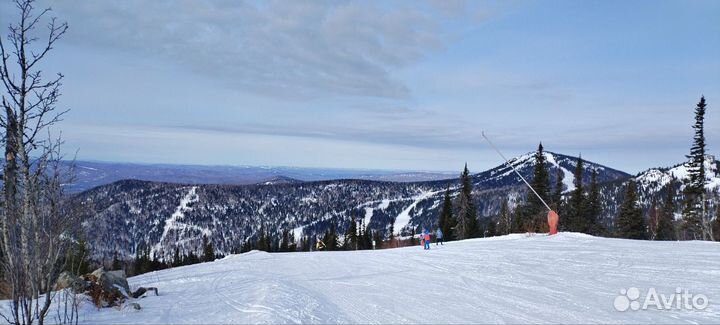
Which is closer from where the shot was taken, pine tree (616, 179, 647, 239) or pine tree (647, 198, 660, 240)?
pine tree (616, 179, 647, 239)

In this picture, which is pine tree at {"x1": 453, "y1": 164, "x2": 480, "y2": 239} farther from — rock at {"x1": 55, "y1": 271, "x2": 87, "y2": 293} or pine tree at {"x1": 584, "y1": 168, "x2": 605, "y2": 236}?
rock at {"x1": 55, "y1": 271, "x2": 87, "y2": 293}

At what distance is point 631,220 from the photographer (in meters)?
47.6

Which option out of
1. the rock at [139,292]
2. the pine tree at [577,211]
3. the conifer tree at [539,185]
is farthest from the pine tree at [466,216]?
the rock at [139,292]

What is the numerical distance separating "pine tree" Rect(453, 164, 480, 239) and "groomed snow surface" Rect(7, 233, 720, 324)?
3929cm

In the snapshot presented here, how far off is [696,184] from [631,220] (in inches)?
326

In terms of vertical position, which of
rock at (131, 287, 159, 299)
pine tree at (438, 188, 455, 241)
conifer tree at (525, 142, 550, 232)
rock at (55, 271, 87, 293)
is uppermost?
conifer tree at (525, 142, 550, 232)

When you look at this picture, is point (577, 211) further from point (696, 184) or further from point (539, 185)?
point (696, 184)

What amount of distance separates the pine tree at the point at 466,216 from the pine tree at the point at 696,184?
70.5 ft

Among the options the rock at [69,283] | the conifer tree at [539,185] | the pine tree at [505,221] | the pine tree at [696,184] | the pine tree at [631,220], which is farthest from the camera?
the pine tree at [505,221]

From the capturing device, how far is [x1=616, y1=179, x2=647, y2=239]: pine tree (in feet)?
156

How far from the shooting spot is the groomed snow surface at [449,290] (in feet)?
20.6

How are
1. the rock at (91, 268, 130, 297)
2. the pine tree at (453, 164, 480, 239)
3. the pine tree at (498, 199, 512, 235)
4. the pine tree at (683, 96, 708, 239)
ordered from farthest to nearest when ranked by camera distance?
the pine tree at (498, 199, 512, 235) < the pine tree at (453, 164, 480, 239) < the pine tree at (683, 96, 708, 239) < the rock at (91, 268, 130, 297)

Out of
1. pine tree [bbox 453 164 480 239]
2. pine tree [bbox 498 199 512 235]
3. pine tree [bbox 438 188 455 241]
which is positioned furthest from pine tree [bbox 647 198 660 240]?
pine tree [bbox 438 188 455 241]

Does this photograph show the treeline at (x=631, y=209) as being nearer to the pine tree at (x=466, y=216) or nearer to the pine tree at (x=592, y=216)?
the pine tree at (x=592, y=216)
